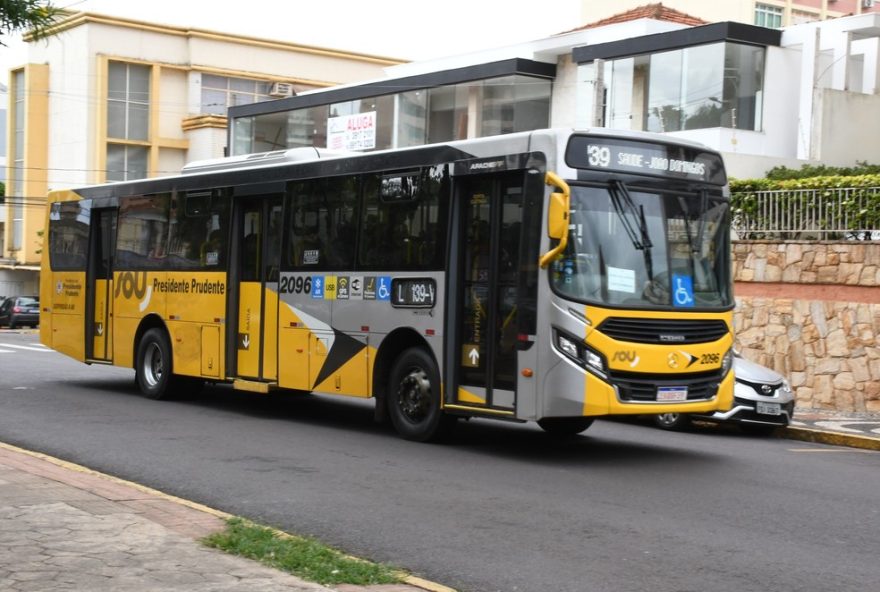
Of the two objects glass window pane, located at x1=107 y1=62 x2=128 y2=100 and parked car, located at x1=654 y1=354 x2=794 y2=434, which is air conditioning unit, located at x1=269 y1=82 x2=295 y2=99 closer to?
glass window pane, located at x1=107 y1=62 x2=128 y2=100

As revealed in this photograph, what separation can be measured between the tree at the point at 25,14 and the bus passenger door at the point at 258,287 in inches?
272

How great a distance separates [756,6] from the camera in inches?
2953

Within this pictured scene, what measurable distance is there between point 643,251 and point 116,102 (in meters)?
55.2

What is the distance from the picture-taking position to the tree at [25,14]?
7883 millimetres

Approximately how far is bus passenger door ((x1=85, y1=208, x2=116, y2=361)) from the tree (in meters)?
10.5

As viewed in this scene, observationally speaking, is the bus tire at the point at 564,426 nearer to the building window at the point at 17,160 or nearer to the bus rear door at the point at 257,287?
the bus rear door at the point at 257,287

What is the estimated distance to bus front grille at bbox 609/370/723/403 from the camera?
11156 millimetres

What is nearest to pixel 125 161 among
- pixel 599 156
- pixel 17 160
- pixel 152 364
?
pixel 17 160

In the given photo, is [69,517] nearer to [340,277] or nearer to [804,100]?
[340,277]

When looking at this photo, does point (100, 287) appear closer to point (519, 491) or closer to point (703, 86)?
point (519, 491)

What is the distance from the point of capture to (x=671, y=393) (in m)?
11.5

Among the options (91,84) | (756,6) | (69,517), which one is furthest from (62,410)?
(756,6)

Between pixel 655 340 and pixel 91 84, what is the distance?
5530cm

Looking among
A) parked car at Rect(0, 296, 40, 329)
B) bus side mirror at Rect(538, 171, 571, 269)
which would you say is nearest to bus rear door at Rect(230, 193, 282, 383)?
bus side mirror at Rect(538, 171, 571, 269)
